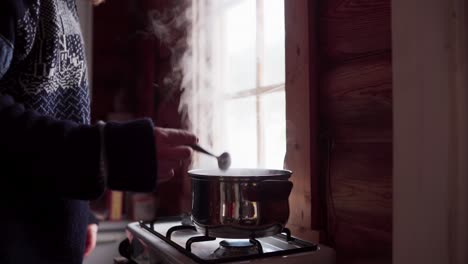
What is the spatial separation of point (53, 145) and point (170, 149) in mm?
191

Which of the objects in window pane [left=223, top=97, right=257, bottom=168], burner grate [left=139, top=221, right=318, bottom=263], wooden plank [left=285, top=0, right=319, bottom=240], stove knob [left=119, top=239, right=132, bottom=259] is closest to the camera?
burner grate [left=139, top=221, right=318, bottom=263]

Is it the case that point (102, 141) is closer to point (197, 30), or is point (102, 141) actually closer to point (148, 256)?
point (148, 256)

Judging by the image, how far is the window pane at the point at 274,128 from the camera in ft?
4.62

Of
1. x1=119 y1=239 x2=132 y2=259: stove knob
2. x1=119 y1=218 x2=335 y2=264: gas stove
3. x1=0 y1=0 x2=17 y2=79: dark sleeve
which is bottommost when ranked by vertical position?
x1=119 y1=239 x2=132 y2=259: stove knob

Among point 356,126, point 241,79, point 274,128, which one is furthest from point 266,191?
point 241,79

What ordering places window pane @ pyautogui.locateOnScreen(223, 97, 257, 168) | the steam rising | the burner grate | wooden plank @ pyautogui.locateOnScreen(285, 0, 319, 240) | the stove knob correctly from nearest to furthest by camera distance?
the burner grate < wooden plank @ pyautogui.locateOnScreen(285, 0, 319, 240) < the stove knob < window pane @ pyautogui.locateOnScreen(223, 97, 257, 168) < the steam rising

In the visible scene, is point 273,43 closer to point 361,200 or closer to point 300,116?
point 300,116

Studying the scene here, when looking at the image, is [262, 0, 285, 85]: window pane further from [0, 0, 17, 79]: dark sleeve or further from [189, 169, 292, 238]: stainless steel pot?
[0, 0, 17, 79]: dark sleeve

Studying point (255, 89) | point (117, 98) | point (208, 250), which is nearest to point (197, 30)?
point (255, 89)

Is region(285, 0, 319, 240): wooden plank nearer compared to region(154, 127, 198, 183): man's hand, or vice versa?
region(154, 127, 198, 183): man's hand

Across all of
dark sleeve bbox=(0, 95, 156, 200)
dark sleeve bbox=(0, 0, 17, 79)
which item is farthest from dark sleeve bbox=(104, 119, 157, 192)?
dark sleeve bbox=(0, 0, 17, 79)

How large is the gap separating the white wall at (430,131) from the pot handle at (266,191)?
0.26m

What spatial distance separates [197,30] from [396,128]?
1.36 metres

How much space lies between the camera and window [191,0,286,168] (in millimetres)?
1453
